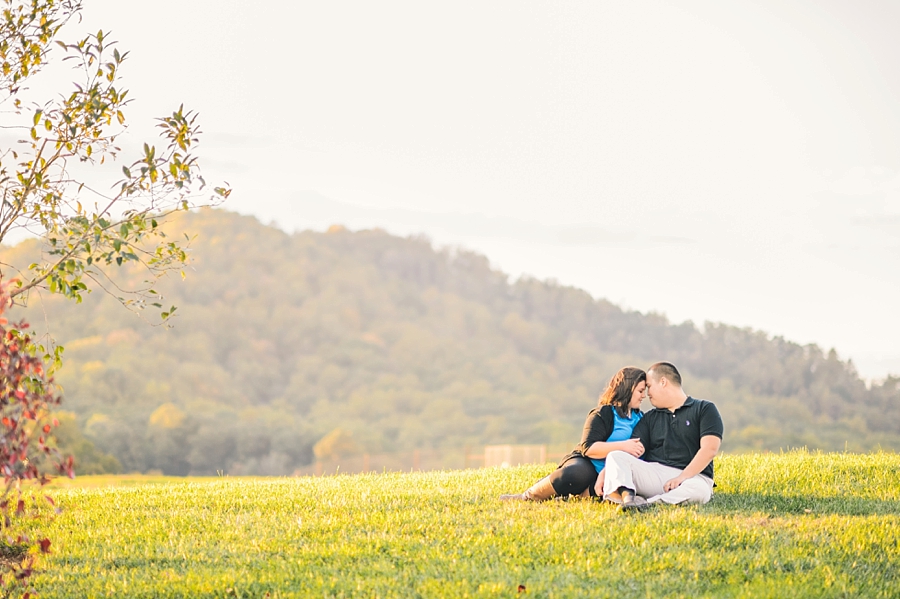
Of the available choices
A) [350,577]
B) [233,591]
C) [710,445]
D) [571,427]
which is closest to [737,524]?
[710,445]

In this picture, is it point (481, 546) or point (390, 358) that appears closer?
point (481, 546)

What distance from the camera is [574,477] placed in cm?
1008

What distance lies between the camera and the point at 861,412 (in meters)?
124

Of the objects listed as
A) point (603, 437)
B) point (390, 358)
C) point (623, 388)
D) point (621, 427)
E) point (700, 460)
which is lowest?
point (390, 358)

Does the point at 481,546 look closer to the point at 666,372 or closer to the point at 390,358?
the point at 666,372

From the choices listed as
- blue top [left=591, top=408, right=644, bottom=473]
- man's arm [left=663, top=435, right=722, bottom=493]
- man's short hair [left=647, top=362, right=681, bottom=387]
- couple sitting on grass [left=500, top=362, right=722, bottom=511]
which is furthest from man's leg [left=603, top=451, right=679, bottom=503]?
man's short hair [left=647, top=362, right=681, bottom=387]

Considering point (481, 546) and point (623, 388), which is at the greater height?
point (623, 388)

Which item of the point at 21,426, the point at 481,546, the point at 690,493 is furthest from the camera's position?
the point at 690,493

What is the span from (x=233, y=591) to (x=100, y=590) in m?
1.33

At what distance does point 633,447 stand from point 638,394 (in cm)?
62

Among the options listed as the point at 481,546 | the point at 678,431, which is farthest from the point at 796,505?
the point at 481,546

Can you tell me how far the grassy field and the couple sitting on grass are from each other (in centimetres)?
29

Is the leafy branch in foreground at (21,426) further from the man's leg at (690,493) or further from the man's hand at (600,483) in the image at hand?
the man's leg at (690,493)

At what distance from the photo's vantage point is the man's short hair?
9.82 metres
